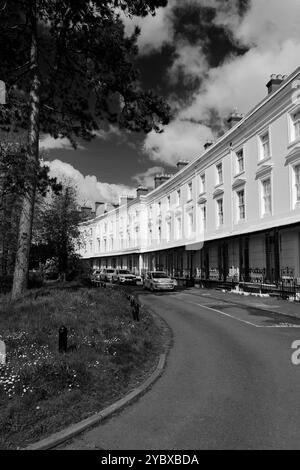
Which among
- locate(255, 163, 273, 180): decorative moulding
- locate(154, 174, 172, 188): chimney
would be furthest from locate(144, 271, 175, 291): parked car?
locate(154, 174, 172, 188): chimney

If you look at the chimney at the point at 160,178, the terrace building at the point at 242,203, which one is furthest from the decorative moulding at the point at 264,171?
the chimney at the point at 160,178

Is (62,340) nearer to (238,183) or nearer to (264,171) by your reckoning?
(264,171)

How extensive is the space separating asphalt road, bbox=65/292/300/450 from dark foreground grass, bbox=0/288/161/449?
2.04 feet

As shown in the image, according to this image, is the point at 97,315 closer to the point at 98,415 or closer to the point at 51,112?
the point at 98,415

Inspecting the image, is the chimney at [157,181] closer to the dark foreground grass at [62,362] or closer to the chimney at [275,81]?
the chimney at [275,81]

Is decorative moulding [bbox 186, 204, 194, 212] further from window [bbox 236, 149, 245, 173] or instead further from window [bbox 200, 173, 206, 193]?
window [bbox 236, 149, 245, 173]

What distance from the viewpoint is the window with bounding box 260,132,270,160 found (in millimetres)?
25173

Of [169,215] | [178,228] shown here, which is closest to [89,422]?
[178,228]

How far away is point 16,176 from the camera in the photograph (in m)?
12.9

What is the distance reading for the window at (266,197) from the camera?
24.8m

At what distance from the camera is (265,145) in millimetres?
25609

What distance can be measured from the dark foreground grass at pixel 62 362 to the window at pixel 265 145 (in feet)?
54.6

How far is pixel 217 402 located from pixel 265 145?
21973 mm
